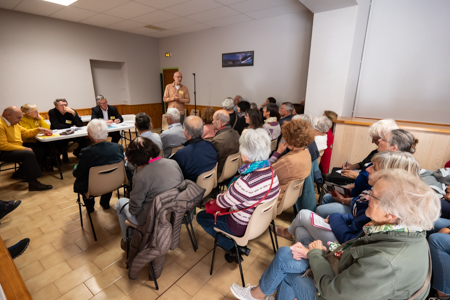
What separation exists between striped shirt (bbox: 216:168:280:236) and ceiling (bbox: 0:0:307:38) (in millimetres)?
4128

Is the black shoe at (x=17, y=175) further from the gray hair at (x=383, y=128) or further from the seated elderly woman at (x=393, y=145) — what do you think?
the gray hair at (x=383, y=128)

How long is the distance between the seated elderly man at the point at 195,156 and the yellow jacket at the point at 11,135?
9.23 ft

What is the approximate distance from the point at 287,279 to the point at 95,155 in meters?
1.93

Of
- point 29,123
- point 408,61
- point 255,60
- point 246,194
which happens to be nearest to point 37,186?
point 29,123

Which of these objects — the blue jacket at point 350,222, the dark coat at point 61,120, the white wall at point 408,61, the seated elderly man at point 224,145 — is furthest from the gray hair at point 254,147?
the dark coat at point 61,120

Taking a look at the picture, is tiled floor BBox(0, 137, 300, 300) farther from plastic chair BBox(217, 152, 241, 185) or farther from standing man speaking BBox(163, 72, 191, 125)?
standing man speaking BBox(163, 72, 191, 125)

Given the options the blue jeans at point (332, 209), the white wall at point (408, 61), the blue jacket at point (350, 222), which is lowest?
the blue jeans at point (332, 209)

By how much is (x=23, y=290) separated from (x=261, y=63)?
19.0 feet

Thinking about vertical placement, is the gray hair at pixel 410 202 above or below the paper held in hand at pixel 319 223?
above

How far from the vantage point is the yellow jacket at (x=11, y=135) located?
9.96 ft

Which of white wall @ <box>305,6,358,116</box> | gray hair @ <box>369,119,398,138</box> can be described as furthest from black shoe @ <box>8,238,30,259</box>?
white wall @ <box>305,6,358,116</box>

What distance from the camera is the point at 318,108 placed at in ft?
12.8

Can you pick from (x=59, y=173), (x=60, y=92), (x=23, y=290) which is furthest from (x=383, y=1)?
(x=60, y=92)

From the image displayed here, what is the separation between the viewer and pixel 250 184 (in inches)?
57.1
